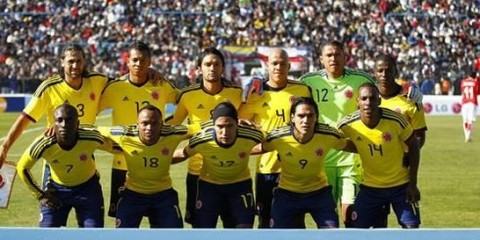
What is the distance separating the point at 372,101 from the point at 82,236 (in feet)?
10.8

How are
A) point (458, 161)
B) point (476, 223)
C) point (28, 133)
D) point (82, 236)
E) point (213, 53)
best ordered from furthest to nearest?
1. point (28, 133)
2. point (458, 161)
3. point (476, 223)
4. point (213, 53)
5. point (82, 236)

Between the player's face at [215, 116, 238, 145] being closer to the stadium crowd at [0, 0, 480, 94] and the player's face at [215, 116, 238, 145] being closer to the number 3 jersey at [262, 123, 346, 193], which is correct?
the number 3 jersey at [262, 123, 346, 193]

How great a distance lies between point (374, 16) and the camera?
172 ft

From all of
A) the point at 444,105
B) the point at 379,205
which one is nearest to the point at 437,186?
the point at 379,205

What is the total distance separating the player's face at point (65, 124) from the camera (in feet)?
30.6

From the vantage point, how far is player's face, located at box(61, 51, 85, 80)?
1009 cm

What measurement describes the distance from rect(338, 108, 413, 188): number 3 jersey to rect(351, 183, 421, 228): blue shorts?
62 millimetres

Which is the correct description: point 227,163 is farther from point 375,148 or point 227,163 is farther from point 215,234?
point 215,234

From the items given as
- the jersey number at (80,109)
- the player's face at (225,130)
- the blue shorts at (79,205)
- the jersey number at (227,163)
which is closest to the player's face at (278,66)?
the player's face at (225,130)

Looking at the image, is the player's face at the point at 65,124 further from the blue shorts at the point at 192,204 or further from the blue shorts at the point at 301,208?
the blue shorts at the point at 301,208

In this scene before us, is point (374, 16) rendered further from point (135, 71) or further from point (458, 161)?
point (135, 71)

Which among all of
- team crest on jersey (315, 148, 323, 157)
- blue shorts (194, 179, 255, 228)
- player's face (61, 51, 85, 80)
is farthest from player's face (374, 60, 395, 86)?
player's face (61, 51, 85, 80)

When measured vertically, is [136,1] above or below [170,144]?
above

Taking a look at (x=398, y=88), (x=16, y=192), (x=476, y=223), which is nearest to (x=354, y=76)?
(x=398, y=88)
